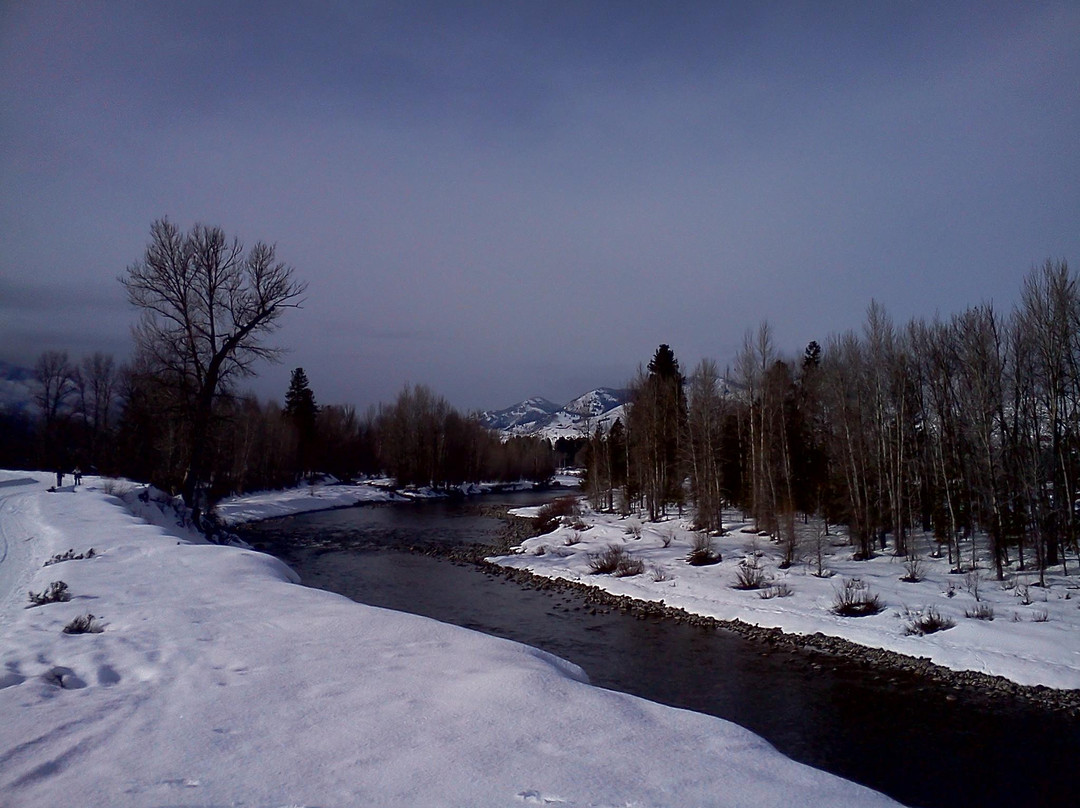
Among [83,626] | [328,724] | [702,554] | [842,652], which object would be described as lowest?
[842,652]

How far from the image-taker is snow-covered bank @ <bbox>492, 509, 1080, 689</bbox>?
49.5 ft

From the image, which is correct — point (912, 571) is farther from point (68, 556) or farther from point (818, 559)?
point (68, 556)

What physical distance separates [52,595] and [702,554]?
2075 cm

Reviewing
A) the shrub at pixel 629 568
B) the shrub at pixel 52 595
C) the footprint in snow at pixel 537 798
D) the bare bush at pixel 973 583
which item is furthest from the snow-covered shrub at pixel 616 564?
the footprint in snow at pixel 537 798

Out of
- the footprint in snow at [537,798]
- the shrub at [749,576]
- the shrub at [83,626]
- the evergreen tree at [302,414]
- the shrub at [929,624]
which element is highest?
the evergreen tree at [302,414]

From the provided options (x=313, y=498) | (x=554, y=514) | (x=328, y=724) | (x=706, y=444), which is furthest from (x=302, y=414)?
(x=328, y=724)

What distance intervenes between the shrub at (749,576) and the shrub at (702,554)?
211cm

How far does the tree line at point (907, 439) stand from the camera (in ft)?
72.9

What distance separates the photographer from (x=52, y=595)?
34.5 feet

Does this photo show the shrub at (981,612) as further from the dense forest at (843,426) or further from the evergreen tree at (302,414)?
the evergreen tree at (302,414)

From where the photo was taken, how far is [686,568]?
83.6 ft

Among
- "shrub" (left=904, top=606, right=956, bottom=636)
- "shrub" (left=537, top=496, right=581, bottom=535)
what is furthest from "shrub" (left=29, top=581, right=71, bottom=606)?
"shrub" (left=537, top=496, right=581, bottom=535)

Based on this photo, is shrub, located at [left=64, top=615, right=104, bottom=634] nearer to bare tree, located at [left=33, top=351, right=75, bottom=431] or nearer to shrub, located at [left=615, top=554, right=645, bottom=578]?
shrub, located at [left=615, top=554, right=645, bottom=578]

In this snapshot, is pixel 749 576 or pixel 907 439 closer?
pixel 749 576
